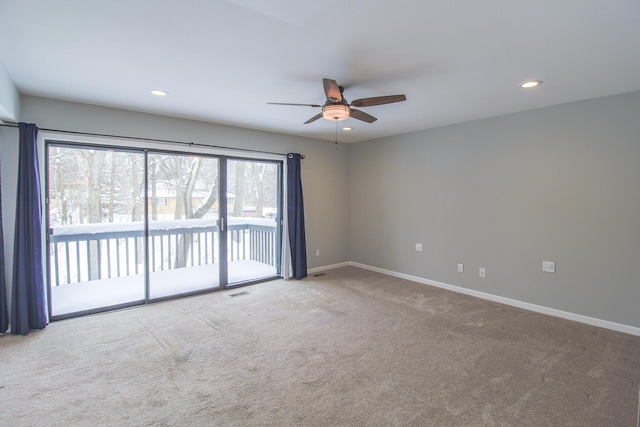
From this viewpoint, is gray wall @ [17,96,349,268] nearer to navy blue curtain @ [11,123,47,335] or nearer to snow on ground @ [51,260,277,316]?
navy blue curtain @ [11,123,47,335]

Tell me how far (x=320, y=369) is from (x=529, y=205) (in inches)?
128

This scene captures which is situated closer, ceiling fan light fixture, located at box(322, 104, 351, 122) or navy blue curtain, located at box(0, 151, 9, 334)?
ceiling fan light fixture, located at box(322, 104, 351, 122)

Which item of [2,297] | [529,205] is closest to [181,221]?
[2,297]

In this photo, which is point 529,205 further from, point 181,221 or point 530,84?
point 181,221

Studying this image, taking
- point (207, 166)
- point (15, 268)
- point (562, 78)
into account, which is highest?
point (562, 78)

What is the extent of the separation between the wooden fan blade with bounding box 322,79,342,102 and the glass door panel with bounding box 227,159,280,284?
263cm

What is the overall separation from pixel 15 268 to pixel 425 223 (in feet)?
17.0

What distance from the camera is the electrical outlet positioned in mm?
3628

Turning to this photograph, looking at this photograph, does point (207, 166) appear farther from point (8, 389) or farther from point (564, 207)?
point (564, 207)

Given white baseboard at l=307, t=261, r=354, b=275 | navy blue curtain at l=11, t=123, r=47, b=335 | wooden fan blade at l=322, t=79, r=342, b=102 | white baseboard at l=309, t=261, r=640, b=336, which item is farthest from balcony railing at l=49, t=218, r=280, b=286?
wooden fan blade at l=322, t=79, r=342, b=102

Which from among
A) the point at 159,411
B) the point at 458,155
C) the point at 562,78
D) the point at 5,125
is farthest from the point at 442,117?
the point at 5,125

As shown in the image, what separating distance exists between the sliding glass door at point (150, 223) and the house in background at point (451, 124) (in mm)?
440

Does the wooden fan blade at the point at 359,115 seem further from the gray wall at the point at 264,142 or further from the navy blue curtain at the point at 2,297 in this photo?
the navy blue curtain at the point at 2,297

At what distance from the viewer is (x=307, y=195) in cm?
555
